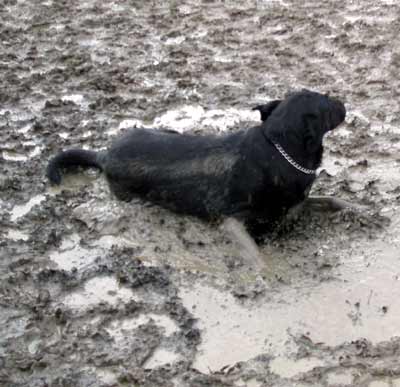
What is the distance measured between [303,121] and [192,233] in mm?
1237

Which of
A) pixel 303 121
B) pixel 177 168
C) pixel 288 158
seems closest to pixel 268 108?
pixel 303 121

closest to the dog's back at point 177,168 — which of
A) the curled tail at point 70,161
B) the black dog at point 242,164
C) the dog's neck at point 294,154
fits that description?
the black dog at point 242,164

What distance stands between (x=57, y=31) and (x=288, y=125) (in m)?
5.61

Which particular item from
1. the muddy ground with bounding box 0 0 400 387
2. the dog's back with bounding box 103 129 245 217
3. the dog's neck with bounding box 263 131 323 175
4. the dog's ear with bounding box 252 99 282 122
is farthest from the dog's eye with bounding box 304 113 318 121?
the muddy ground with bounding box 0 0 400 387

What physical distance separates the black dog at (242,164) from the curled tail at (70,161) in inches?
21.9

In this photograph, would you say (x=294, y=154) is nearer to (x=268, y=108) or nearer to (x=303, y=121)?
(x=303, y=121)

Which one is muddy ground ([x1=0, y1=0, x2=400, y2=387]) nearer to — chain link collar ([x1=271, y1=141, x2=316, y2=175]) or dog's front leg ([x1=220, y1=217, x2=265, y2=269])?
dog's front leg ([x1=220, y1=217, x2=265, y2=269])

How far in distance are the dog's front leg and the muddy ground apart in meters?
0.07

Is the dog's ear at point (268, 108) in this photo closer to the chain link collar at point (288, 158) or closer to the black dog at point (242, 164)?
the black dog at point (242, 164)

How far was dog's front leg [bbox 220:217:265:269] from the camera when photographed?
581 cm

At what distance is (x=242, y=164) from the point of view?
611 cm

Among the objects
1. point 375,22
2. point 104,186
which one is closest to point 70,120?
point 104,186

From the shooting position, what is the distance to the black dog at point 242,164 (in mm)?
6027

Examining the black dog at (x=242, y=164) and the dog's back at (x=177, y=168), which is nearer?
the black dog at (x=242, y=164)
